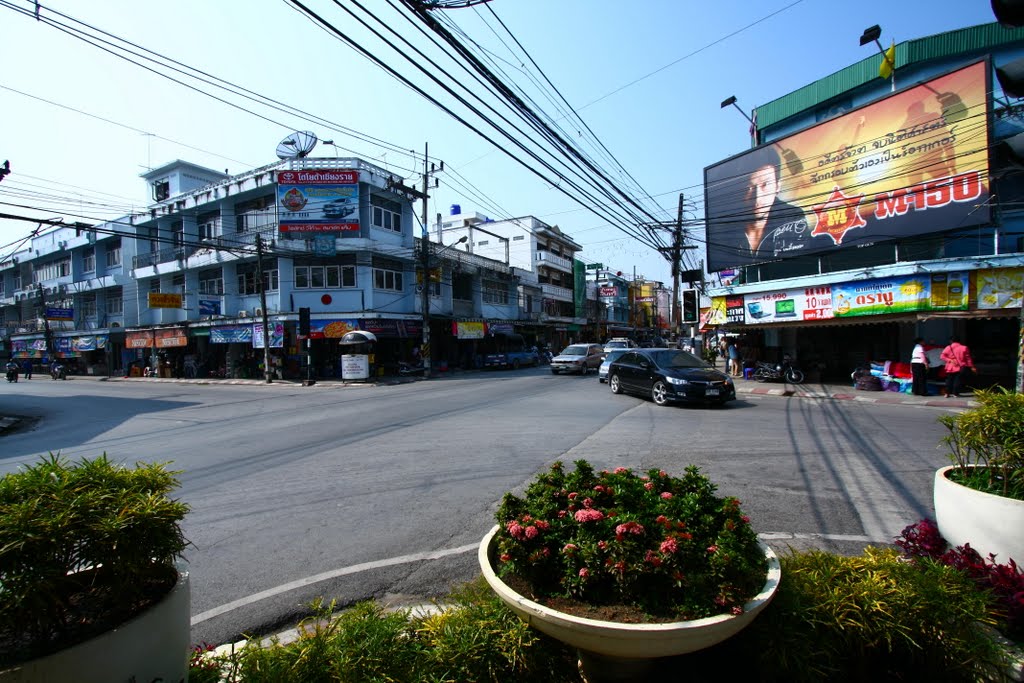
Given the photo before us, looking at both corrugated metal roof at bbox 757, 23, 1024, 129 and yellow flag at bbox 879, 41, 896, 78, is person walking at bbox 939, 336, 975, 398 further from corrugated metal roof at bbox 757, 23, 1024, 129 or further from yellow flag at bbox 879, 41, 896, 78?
corrugated metal roof at bbox 757, 23, 1024, 129

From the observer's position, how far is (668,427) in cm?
948

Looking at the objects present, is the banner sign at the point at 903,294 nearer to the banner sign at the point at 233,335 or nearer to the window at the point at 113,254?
the banner sign at the point at 233,335

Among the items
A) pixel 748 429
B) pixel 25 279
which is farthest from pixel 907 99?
pixel 25 279

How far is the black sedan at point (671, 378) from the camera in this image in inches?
473

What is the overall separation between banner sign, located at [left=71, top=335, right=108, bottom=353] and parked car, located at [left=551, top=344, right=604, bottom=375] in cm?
3630

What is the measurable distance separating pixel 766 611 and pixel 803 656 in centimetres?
20

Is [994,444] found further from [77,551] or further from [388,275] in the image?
[388,275]

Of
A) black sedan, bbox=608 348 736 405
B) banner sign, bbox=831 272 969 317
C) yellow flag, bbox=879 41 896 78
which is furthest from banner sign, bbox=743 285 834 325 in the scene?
yellow flag, bbox=879 41 896 78

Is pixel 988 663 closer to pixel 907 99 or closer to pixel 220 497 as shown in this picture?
pixel 220 497

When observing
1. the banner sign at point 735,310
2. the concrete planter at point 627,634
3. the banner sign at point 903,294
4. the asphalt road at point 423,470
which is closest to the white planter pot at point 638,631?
the concrete planter at point 627,634

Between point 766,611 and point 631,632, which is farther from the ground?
point 631,632

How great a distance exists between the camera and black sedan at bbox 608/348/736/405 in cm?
1201

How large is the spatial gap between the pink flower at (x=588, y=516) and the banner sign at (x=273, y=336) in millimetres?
26712

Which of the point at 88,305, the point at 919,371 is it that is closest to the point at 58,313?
the point at 88,305
